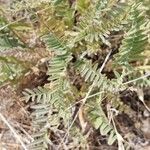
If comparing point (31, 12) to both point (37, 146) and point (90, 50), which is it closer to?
point (90, 50)

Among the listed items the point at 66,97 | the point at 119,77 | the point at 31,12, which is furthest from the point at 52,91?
the point at 31,12

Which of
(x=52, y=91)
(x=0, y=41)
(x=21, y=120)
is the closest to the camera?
(x=52, y=91)

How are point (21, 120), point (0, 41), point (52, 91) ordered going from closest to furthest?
point (52, 91) → point (0, 41) → point (21, 120)

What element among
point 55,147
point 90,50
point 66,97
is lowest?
point 55,147

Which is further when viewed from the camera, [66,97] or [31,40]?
[31,40]

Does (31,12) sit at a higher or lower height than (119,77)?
higher

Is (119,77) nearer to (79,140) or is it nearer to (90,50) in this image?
(90,50)

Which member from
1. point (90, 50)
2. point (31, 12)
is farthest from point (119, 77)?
point (31, 12)
